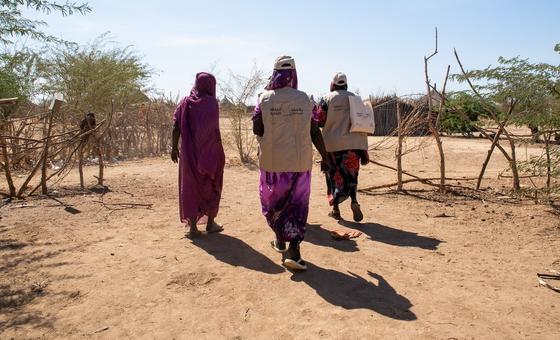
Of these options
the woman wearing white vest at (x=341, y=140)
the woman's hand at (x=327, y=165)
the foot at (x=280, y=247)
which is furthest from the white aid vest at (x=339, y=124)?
the foot at (x=280, y=247)

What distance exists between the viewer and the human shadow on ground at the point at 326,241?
4450 millimetres

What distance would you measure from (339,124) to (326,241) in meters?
1.32

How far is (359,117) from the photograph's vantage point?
5.05m

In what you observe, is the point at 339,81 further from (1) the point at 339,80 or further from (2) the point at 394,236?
(2) the point at 394,236

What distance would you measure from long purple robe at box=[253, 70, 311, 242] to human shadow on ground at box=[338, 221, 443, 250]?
1.25m

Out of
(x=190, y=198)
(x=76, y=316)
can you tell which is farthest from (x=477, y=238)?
(x=76, y=316)

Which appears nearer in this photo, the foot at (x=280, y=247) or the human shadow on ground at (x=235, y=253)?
the human shadow on ground at (x=235, y=253)

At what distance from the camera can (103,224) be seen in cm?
539

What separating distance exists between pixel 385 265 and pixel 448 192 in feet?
11.6

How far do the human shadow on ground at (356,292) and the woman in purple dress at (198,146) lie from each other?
143 centimetres

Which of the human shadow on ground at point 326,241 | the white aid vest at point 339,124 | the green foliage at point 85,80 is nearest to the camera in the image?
the human shadow on ground at point 326,241

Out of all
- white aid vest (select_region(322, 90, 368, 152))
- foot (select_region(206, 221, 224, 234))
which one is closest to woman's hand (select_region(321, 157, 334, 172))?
white aid vest (select_region(322, 90, 368, 152))

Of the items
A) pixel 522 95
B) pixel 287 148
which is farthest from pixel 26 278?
pixel 522 95

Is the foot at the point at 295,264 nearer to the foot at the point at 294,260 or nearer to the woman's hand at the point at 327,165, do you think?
Answer: the foot at the point at 294,260
